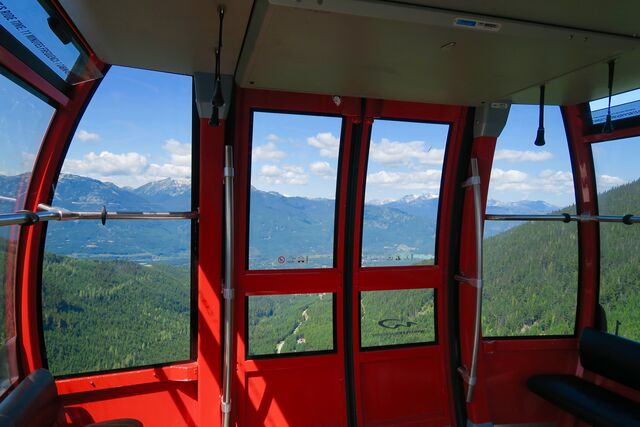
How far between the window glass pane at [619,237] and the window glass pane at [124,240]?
3.40 m

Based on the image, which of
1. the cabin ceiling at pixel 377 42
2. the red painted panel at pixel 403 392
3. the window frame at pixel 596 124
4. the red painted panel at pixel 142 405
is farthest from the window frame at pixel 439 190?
the red painted panel at pixel 142 405

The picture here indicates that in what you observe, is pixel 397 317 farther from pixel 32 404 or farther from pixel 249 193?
pixel 32 404

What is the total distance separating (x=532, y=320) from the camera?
3645mm

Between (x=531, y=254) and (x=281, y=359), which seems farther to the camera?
(x=531, y=254)

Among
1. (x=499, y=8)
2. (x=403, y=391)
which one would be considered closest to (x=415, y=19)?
(x=499, y=8)

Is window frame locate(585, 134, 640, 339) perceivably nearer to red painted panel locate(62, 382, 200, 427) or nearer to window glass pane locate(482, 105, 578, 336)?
window glass pane locate(482, 105, 578, 336)

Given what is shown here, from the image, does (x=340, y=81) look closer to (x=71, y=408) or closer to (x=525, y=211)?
(x=525, y=211)

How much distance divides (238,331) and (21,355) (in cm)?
137

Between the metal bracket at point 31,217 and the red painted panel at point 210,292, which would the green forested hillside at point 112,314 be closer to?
the red painted panel at point 210,292

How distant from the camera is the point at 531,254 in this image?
3646 millimetres

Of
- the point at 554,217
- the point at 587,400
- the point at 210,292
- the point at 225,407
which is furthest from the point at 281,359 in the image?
the point at 554,217

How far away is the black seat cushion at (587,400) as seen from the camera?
2.76m

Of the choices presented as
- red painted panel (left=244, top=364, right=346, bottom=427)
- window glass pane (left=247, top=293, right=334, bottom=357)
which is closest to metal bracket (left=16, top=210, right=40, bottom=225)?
window glass pane (left=247, top=293, right=334, bottom=357)

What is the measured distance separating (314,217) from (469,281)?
1.32 metres
